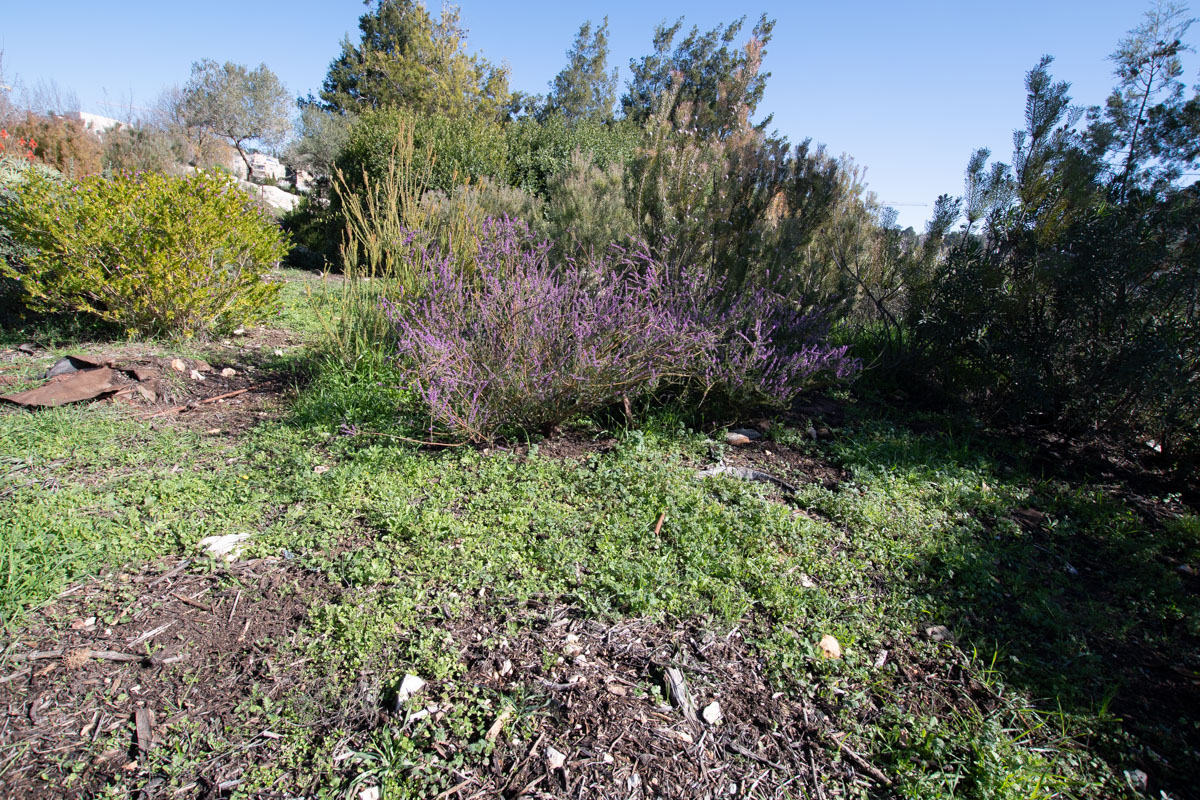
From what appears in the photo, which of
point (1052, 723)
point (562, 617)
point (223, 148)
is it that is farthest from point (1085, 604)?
point (223, 148)

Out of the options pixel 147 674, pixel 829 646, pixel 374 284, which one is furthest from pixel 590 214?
pixel 147 674

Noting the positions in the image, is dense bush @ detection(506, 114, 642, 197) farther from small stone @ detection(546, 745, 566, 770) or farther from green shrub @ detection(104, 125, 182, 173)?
small stone @ detection(546, 745, 566, 770)

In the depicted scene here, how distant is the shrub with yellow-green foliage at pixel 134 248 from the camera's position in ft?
15.7

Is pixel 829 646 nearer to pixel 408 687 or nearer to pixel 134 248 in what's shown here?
pixel 408 687

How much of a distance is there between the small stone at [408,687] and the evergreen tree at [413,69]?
19972 mm

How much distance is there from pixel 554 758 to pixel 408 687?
51cm

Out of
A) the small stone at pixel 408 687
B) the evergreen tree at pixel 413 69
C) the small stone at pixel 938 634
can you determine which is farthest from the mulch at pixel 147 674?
the evergreen tree at pixel 413 69

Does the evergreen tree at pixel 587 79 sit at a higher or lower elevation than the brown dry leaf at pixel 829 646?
higher

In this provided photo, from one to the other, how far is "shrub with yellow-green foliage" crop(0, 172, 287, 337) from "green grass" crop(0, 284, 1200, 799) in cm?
164

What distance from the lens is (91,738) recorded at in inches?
69.3

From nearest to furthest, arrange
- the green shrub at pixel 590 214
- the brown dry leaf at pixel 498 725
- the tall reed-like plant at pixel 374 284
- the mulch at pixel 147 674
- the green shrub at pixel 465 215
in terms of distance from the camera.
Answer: the mulch at pixel 147 674 < the brown dry leaf at pixel 498 725 < the tall reed-like plant at pixel 374 284 < the green shrub at pixel 590 214 < the green shrub at pixel 465 215

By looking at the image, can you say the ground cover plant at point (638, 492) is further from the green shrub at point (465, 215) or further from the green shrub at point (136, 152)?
the green shrub at point (136, 152)

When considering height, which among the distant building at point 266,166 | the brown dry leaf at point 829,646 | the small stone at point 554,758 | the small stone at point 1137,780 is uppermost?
the distant building at point 266,166

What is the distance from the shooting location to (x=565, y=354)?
355 centimetres
